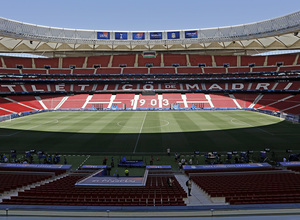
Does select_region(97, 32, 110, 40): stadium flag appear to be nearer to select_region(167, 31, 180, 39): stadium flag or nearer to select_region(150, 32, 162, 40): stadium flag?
select_region(150, 32, 162, 40): stadium flag

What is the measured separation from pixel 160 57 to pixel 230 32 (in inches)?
1085

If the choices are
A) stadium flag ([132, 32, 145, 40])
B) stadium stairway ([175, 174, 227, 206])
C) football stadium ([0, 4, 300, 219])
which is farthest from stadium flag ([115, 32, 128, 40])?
stadium stairway ([175, 174, 227, 206])

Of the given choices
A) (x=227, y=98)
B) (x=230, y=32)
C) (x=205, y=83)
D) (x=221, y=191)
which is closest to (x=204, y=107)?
(x=227, y=98)

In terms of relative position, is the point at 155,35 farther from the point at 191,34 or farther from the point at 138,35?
the point at 191,34

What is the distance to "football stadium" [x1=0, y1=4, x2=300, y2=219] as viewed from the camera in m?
9.72

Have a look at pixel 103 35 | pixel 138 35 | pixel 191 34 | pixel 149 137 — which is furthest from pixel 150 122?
pixel 103 35

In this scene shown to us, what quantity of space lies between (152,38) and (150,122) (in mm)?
35873

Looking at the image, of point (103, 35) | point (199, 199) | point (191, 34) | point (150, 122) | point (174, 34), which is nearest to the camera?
point (199, 199)

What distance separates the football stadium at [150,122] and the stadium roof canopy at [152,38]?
0.31 metres

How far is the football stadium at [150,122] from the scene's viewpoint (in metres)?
9.72

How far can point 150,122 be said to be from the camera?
4544 cm

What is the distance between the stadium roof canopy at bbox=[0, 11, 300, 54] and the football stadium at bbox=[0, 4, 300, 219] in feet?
1.03

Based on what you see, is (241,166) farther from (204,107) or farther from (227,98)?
(227,98)

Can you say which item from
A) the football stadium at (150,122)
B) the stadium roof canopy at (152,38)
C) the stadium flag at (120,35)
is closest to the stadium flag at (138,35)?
the stadium roof canopy at (152,38)
